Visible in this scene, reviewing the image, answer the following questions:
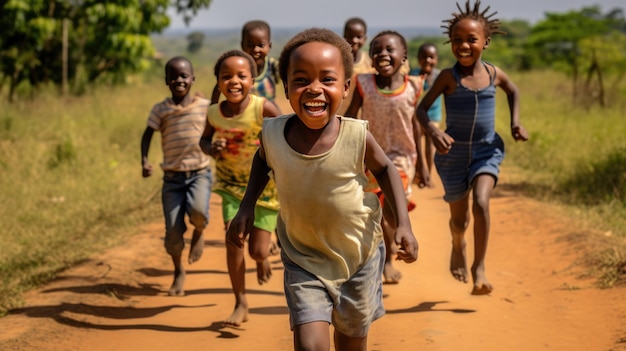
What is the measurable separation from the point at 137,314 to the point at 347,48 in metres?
3.12

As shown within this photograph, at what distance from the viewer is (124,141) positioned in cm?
1340

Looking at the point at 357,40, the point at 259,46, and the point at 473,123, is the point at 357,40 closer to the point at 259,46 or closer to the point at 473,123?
the point at 259,46

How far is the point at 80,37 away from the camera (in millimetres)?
18688

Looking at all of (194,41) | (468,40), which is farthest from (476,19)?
(194,41)

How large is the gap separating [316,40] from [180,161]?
114 inches

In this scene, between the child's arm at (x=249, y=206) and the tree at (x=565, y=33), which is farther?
the tree at (x=565, y=33)

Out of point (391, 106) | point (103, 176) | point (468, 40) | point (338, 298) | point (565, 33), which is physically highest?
point (565, 33)

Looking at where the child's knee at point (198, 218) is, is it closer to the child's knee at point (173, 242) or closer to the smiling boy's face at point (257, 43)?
the child's knee at point (173, 242)

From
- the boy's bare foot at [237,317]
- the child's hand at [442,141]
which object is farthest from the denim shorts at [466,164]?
the boy's bare foot at [237,317]

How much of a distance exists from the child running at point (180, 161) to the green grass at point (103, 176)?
1.23 m

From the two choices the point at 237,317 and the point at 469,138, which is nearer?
the point at 237,317

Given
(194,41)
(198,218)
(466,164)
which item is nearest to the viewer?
(466,164)

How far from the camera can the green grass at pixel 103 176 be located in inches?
305

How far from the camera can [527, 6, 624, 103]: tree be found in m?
25.2
